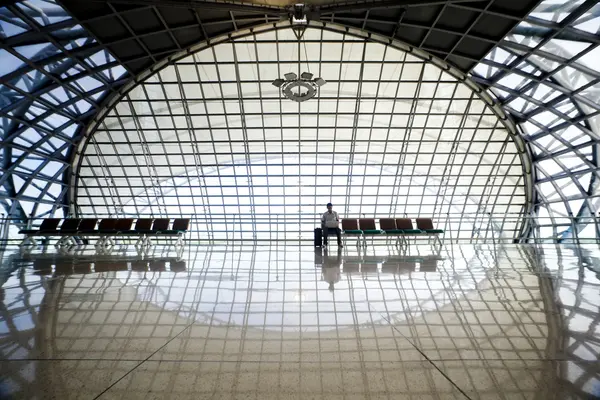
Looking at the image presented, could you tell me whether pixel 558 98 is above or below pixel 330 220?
above

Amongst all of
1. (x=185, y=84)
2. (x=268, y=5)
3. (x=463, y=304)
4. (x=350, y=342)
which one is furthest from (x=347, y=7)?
(x=350, y=342)

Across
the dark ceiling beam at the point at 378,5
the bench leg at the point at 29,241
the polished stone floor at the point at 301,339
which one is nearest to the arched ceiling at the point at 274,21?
the dark ceiling beam at the point at 378,5

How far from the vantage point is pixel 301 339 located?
2.88 m

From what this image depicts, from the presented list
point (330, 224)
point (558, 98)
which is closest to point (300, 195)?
point (330, 224)

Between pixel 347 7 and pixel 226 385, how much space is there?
17.8 metres

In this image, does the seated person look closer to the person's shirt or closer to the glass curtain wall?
the person's shirt

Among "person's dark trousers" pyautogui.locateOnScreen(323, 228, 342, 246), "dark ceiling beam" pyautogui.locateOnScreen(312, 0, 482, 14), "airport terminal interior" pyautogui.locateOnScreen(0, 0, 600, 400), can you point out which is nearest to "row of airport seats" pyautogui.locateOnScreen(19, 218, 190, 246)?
"airport terminal interior" pyautogui.locateOnScreen(0, 0, 600, 400)

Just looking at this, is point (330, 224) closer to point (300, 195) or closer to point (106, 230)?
point (106, 230)

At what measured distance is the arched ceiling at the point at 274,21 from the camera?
1575 cm

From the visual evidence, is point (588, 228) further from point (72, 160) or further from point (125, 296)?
point (72, 160)

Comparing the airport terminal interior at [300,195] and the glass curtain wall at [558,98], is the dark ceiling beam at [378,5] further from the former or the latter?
the glass curtain wall at [558,98]

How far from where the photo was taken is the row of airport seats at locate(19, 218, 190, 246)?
12.4 meters

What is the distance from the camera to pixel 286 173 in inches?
1220

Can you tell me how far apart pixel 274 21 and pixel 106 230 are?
15.4 meters
